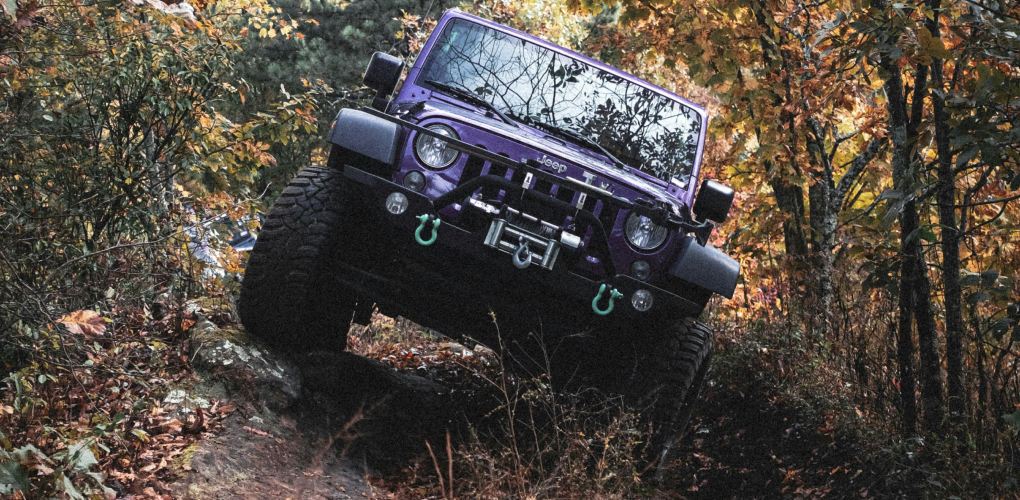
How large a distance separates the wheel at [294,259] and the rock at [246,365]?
0.10 m

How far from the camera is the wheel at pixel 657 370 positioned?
14.8 feet

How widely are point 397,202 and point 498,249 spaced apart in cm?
55

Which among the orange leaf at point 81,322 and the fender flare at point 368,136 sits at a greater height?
the fender flare at point 368,136

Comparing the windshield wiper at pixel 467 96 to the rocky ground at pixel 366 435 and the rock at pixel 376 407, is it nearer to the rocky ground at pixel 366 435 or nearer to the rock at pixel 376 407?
the rocky ground at pixel 366 435

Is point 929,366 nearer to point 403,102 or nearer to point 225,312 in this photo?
point 403,102

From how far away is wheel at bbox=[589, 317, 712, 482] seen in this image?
4.51 m

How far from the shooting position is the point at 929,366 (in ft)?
16.1

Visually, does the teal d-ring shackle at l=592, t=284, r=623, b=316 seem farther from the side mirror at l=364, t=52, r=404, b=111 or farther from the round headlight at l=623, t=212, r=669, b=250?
the side mirror at l=364, t=52, r=404, b=111

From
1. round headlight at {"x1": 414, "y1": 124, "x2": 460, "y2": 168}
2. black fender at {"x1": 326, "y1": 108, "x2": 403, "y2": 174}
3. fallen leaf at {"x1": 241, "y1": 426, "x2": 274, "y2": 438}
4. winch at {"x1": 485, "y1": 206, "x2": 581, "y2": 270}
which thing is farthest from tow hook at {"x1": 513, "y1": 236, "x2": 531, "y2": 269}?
fallen leaf at {"x1": 241, "y1": 426, "x2": 274, "y2": 438}

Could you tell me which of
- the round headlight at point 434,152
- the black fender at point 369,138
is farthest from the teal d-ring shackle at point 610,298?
the black fender at point 369,138

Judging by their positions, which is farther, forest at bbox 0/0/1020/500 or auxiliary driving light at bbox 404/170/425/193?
auxiliary driving light at bbox 404/170/425/193

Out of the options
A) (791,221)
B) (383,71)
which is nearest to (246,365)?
(383,71)

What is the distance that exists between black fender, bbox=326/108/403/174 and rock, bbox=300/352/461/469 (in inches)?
48.1

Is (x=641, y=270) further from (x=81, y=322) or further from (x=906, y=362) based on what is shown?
(x=81, y=322)
